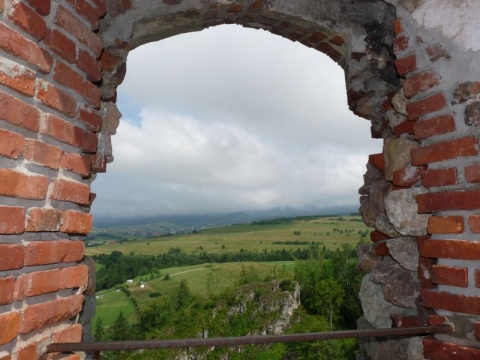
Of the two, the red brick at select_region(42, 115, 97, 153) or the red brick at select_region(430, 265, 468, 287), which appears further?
the red brick at select_region(430, 265, 468, 287)

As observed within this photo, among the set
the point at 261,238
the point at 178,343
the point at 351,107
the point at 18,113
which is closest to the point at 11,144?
the point at 18,113

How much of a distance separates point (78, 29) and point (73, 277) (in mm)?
1251

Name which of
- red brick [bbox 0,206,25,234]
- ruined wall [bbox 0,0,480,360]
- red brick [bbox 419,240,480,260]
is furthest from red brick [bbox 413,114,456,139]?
red brick [bbox 0,206,25,234]

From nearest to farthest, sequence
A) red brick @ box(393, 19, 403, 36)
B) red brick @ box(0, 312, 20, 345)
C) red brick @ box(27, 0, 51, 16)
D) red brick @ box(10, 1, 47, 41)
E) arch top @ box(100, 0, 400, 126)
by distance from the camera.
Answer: red brick @ box(0, 312, 20, 345) → red brick @ box(10, 1, 47, 41) → red brick @ box(27, 0, 51, 16) → red brick @ box(393, 19, 403, 36) → arch top @ box(100, 0, 400, 126)

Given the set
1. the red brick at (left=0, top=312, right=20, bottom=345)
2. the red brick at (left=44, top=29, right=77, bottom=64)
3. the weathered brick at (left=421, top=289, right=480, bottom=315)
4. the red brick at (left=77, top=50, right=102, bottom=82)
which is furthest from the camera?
the red brick at (left=77, top=50, right=102, bottom=82)

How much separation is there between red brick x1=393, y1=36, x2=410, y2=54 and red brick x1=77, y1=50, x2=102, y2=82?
1811 mm

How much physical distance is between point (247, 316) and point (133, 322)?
801 inches

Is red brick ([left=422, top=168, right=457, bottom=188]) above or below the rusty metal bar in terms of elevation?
above

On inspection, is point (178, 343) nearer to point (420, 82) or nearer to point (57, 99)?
point (57, 99)

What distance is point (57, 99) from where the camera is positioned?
177cm

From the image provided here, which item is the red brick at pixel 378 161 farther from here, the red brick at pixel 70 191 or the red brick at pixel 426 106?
the red brick at pixel 70 191

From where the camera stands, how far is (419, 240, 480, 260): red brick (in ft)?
6.16

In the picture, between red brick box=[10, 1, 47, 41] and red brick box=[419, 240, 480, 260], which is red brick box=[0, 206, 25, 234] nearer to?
red brick box=[10, 1, 47, 41]

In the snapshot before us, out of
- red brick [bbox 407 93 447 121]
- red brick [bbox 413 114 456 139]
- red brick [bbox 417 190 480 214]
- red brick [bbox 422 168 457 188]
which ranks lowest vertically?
red brick [bbox 417 190 480 214]
